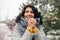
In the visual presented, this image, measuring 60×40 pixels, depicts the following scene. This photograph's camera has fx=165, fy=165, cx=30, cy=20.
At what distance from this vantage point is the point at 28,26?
1.34 metres

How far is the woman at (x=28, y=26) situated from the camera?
1312 mm

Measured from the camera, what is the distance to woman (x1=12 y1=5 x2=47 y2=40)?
131 cm

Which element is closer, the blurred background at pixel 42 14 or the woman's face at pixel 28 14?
the woman's face at pixel 28 14

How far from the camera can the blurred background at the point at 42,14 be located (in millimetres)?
2277

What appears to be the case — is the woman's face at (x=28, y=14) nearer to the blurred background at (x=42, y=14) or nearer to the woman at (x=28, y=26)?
the woman at (x=28, y=26)

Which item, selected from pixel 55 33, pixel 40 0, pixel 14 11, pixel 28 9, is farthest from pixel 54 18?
pixel 28 9

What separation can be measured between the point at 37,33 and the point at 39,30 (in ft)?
0.20

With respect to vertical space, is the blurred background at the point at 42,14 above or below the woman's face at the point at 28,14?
below

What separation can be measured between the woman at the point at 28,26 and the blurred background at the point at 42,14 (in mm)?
625

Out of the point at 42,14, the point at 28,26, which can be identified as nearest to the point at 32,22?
the point at 28,26

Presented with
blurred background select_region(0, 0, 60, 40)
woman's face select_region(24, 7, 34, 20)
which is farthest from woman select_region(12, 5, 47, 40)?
blurred background select_region(0, 0, 60, 40)

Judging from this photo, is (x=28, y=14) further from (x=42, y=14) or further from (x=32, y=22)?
(x=42, y=14)

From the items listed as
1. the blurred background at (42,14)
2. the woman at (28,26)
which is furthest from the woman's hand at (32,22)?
the blurred background at (42,14)

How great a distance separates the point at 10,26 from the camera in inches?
101
